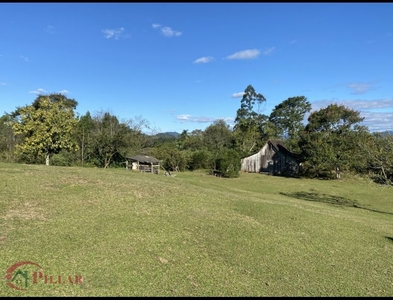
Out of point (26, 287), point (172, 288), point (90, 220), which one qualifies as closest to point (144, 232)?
point (90, 220)

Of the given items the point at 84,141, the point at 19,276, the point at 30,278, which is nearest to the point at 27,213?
the point at 19,276

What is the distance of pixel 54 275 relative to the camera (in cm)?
452

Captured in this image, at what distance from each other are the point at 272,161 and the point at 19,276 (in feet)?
133

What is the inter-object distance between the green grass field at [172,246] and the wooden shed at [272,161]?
30.3 m

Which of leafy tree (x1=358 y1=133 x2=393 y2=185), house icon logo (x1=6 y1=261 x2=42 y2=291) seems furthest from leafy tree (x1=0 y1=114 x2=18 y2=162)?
leafy tree (x1=358 y1=133 x2=393 y2=185)

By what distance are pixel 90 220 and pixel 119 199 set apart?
86.8 inches

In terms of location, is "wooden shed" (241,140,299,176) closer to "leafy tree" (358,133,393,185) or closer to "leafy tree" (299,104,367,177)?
"leafy tree" (299,104,367,177)

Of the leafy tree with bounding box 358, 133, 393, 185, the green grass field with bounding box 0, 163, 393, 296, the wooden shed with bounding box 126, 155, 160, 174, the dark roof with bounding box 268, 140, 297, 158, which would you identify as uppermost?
the dark roof with bounding box 268, 140, 297, 158

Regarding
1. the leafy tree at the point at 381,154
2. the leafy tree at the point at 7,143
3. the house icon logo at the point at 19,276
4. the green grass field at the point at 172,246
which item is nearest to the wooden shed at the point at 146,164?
the leafy tree at the point at 7,143

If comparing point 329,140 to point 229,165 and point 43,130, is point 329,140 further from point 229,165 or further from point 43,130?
point 43,130

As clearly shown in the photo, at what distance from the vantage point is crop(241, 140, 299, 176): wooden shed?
40706 mm

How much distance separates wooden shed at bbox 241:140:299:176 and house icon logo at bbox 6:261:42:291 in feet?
127

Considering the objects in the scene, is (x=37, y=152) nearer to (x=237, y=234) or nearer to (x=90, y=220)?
(x=90, y=220)

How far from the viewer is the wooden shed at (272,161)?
40706 mm
